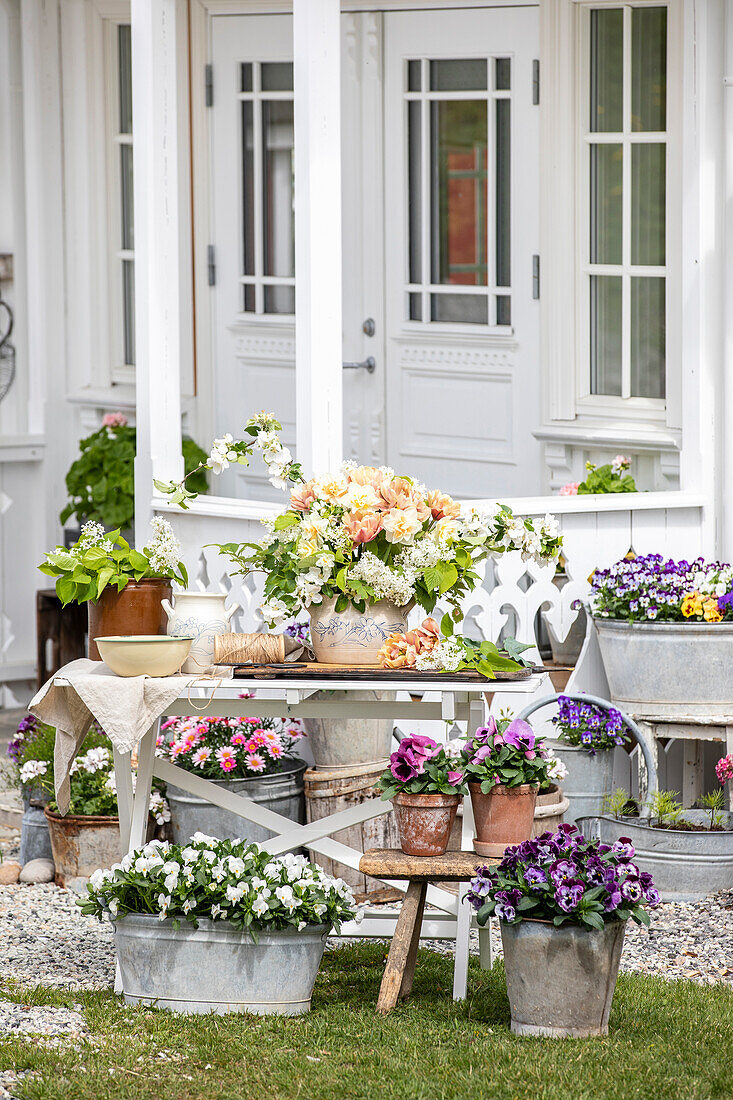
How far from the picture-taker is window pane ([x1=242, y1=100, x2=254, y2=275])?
7.95 metres

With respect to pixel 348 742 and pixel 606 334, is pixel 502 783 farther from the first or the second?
pixel 606 334

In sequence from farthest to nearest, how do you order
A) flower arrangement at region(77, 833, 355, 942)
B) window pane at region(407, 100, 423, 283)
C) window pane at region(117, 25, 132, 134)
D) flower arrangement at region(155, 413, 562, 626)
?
window pane at region(117, 25, 132, 134) → window pane at region(407, 100, 423, 283) → flower arrangement at region(155, 413, 562, 626) → flower arrangement at region(77, 833, 355, 942)

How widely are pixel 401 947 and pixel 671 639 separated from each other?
181 cm

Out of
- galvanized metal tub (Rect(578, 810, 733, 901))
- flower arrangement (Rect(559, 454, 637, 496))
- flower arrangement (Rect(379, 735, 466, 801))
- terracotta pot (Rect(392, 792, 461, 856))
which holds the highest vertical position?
flower arrangement (Rect(559, 454, 637, 496))

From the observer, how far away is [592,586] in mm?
6031

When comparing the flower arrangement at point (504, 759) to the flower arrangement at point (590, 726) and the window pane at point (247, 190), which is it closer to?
the flower arrangement at point (590, 726)

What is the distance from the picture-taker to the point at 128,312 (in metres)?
8.43

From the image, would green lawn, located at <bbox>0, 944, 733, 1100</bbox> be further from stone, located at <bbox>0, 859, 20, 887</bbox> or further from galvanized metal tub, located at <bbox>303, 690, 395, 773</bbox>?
stone, located at <bbox>0, 859, 20, 887</bbox>

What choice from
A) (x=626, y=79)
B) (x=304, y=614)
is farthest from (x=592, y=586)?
(x=626, y=79)

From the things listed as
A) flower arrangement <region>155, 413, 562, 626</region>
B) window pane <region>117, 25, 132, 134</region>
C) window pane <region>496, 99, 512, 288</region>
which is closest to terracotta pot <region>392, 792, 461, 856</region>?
flower arrangement <region>155, 413, 562, 626</region>

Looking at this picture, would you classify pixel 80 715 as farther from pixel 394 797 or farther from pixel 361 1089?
pixel 361 1089

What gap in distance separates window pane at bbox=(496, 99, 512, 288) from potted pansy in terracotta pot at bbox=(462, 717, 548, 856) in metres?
3.46

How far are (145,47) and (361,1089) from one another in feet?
12.5

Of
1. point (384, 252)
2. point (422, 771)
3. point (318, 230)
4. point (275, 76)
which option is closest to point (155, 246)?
point (318, 230)
